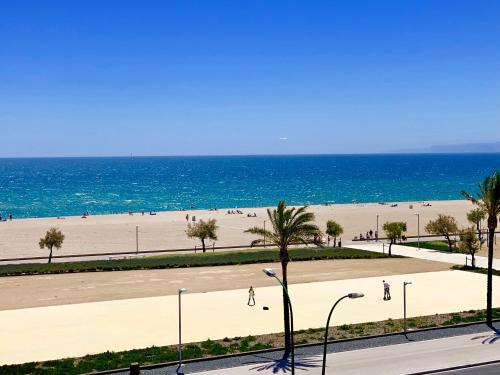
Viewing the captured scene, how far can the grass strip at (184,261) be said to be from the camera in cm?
4988

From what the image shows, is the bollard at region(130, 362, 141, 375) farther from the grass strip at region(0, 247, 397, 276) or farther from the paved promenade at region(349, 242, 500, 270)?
the paved promenade at region(349, 242, 500, 270)

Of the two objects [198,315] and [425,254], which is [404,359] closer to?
[198,315]

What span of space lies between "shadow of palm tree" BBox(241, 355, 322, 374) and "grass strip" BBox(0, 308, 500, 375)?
5.92ft

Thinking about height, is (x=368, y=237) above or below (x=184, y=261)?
above

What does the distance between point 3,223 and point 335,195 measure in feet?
282

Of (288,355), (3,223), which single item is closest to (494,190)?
(288,355)

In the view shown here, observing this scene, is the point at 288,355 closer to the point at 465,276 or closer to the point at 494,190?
the point at 494,190

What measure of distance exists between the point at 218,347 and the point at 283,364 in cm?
362

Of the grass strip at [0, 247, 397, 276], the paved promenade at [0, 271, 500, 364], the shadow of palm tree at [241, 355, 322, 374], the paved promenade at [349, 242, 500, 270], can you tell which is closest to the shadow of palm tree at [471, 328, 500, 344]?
the paved promenade at [0, 271, 500, 364]

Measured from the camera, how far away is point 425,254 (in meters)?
58.4

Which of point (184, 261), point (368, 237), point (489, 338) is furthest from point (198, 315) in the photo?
point (368, 237)

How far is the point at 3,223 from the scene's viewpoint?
90625mm

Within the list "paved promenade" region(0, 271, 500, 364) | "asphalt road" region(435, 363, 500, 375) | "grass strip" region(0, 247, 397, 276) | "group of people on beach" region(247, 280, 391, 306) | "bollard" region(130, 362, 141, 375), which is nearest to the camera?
"bollard" region(130, 362, 141, 375)

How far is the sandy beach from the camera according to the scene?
7031 centimetres
